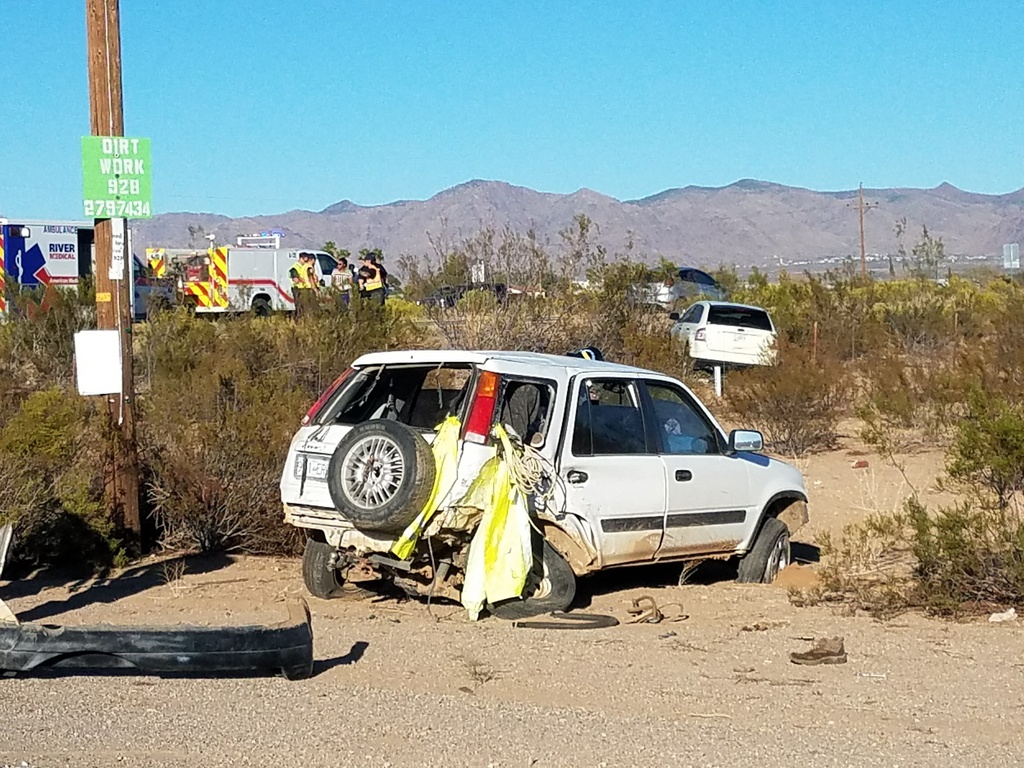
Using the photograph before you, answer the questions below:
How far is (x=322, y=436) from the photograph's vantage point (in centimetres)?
902

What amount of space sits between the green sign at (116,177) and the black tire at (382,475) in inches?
137

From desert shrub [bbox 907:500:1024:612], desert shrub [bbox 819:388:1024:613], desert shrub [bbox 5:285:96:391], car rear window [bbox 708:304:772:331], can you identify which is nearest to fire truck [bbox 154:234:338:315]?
car rear window [bbox 708:304:772:331]

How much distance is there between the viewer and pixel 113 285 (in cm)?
1110

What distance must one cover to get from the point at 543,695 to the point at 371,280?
16.4 meters

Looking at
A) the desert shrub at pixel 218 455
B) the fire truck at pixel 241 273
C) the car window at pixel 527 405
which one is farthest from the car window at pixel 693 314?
the car window at pixel 527 405

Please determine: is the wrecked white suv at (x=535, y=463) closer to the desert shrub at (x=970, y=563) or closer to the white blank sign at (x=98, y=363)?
the desert shrub at (x=970, y=563)

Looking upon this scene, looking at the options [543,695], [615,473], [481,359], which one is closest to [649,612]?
[615,473]

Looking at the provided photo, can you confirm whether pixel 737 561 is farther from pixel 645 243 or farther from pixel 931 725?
pixel 645 243

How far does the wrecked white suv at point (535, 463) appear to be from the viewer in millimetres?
8500

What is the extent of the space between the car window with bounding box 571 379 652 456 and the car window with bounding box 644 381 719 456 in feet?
0.86

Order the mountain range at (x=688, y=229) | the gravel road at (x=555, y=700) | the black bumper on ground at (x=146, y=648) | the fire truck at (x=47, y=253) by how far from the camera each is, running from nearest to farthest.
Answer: the gravel road at (x=555, y=700)
the black bumper on ground at (x=146, y=648)
the fire truck at (x=47, y=253)
the mountain range at (x=688, y=229)

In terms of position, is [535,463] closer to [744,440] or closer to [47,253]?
[744,440]

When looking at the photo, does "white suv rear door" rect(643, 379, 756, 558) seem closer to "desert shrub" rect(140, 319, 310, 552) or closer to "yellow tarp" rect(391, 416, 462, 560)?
"yellow tarp" rect(391, 416, 462, 560)

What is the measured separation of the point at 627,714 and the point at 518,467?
235 centimetres
